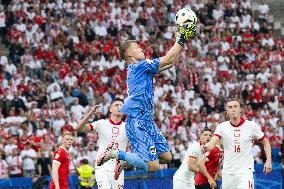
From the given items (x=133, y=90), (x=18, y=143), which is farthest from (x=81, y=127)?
(x=18, y=143)

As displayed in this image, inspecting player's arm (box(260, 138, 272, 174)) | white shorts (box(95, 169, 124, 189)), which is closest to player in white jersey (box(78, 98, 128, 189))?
white shorts (box(95, 169, 124, 189))

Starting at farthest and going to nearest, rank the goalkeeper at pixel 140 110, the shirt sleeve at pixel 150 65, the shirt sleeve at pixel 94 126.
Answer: the shirt sleeve at pixel 94 126 < the goalkeeper at pixel 140 110 < the shirt sleeve at pixel 150 65

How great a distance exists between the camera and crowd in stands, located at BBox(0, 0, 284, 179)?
2723 cm

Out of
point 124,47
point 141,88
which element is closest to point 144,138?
point 141,88

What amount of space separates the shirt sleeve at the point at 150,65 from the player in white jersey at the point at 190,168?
3.99 metres

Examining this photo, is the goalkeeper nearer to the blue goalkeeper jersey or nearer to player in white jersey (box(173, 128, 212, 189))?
the blue goalkeeper jersey

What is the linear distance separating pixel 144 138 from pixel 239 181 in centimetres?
344

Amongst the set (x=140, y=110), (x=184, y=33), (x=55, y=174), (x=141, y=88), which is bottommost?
(x=55, y=174)

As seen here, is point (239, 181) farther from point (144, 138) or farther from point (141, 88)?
point (141, 88)

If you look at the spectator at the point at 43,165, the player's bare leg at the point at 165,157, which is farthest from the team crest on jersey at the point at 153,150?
the spectator at the point at 43,165

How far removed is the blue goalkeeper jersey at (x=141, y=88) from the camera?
13.5m

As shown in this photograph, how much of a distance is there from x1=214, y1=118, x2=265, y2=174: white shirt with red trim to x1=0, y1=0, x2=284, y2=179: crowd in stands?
997 centimetres

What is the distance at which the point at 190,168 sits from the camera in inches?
671

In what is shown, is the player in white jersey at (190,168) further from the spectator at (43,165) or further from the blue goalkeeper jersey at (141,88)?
the spectator at (43,165)
